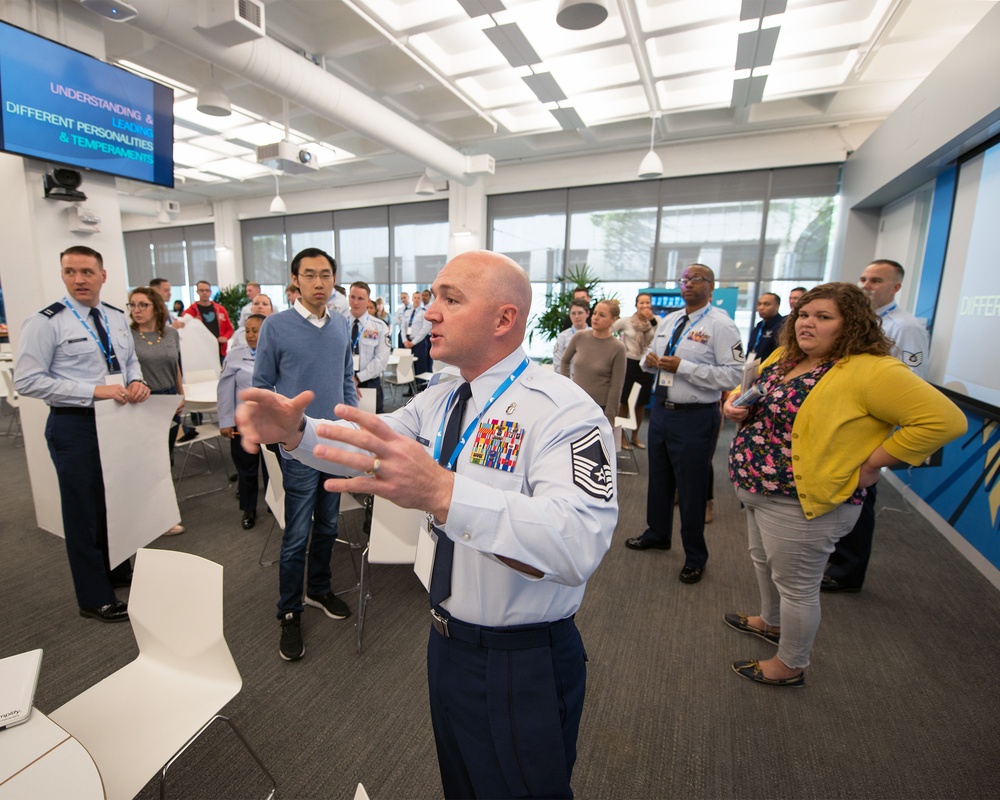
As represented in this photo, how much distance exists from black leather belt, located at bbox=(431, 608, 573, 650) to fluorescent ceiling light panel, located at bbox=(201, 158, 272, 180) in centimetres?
1076

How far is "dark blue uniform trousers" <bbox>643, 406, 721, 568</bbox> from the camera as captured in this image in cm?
282

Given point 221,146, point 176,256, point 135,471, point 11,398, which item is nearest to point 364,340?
point 135,471

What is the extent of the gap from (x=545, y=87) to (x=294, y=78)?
280cm

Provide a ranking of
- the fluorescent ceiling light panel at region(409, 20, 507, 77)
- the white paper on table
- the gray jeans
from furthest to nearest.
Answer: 1. the fluorescent ceiling light panel at region(409, 20, 507, 77)
2. the white paper on table
3. the gray jeans

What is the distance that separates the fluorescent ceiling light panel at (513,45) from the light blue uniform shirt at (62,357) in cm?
415

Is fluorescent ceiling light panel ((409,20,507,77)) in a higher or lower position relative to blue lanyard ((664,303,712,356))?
higher

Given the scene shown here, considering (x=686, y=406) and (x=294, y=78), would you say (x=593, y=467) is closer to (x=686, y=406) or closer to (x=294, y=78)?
(x=686, y=406)

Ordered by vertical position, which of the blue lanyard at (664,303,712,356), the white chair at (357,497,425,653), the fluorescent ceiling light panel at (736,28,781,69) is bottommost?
the white chair at (357,497,425,653)

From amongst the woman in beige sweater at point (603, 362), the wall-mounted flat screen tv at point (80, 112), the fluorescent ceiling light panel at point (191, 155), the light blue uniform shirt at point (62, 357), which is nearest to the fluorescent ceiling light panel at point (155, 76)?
the fluorescent ceiling light panel at point (191, 155)

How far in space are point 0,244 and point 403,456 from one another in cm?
434

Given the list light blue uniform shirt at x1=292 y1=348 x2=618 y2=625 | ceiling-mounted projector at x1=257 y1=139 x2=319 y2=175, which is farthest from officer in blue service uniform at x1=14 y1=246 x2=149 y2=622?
ceiling-mounted projector at x1=257 y1=139 x2=319 y2=175

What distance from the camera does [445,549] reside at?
3.31 ft

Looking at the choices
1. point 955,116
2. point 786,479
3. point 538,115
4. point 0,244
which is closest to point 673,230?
point 538,115

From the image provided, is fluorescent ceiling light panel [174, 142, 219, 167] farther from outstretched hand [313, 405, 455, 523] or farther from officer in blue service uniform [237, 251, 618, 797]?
outstretched hand [313, 405, 455, 523]
